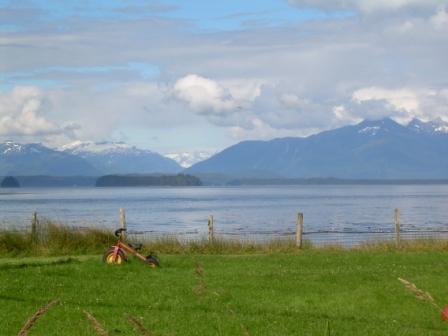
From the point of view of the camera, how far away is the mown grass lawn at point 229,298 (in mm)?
12055

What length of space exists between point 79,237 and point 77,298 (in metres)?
13.4

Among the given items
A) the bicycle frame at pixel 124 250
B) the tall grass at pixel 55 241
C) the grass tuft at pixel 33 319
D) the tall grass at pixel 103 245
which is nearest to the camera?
the grass tuft at pixel 33 319

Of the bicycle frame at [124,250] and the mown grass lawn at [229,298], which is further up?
the bicycle frame at [124,250]

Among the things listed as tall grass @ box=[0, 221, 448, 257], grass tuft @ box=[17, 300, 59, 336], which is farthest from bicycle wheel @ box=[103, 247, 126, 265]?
grass tuft @ box=[17, 300, 59, 336]

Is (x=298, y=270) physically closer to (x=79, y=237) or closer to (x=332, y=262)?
(x=332, y=262)

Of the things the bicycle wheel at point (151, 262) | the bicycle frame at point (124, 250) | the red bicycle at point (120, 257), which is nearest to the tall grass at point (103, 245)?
the bicycle frame at point (124, 250)

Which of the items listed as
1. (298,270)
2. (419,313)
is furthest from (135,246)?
(419,313)

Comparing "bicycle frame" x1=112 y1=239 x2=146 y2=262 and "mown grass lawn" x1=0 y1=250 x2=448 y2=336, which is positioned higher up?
"bicycle frame" x1=112 y1=239 x2=146 y2=262

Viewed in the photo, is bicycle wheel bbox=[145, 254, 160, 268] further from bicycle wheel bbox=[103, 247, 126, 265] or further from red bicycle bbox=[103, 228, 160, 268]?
bicycle wheel bbox=[103, 247, 126, 265]

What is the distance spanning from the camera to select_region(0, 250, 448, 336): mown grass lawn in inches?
475

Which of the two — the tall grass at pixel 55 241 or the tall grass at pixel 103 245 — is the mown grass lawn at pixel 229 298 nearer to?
the tall grass at pixel 55 241

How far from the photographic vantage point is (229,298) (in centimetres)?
1510

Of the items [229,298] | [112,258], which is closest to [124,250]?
[112,258]

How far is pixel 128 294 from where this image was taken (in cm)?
1532
